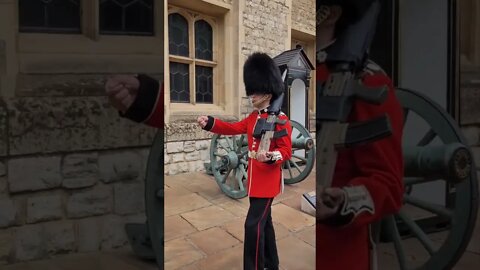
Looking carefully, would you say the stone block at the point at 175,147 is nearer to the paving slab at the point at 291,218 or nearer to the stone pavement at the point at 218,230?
the stone pavement at the point at 218,230

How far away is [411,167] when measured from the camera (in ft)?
3.17


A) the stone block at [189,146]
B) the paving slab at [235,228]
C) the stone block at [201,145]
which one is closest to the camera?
the paving slab at [235,228]

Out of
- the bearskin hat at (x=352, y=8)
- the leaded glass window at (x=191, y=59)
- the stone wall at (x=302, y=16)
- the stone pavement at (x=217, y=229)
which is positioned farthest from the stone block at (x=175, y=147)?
the bearskin hat at (x=352, y=8)

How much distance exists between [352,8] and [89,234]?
0.79 metres

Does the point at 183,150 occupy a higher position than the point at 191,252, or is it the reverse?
the point at 183,150

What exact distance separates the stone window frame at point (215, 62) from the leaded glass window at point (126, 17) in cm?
171

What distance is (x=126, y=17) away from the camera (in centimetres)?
79

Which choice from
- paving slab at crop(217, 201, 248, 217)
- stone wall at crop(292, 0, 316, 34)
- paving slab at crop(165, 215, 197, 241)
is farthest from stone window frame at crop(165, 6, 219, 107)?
paving slab at crop(165, 215, 197, 241)

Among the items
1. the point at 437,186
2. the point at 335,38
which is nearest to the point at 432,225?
the point at 437,186

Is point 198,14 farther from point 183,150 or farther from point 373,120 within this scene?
point 373,120

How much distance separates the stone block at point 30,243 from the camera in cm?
77

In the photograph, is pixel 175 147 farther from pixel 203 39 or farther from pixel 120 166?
pixel 120 166

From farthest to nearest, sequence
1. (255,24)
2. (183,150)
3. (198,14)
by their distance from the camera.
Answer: (198,14)
(183,150)
(255,24)

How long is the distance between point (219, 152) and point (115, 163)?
91.0 inches
